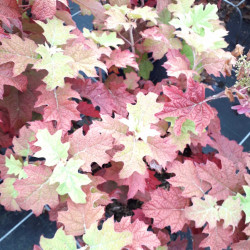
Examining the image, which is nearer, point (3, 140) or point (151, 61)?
point (3, 140)

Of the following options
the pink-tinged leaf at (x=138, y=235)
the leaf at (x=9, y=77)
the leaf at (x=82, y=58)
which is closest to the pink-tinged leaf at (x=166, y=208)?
the pink-tinged leaf at (x=138, y=235)

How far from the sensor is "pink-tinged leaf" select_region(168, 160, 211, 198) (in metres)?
0.96

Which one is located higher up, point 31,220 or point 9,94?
point 9,94

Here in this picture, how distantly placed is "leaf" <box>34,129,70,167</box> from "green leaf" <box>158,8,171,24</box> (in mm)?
761

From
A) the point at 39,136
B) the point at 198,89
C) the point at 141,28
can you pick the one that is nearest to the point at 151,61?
the point at 141,28

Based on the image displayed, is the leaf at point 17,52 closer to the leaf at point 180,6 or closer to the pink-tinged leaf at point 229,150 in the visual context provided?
the leaf at point 180,6

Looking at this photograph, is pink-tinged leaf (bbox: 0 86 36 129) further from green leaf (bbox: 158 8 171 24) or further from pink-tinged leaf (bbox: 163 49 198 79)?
green leaf (bbox: 158 8 171 24)

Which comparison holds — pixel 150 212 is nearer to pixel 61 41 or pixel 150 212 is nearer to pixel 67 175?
pixel 67 175

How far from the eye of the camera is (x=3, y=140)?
1274mm

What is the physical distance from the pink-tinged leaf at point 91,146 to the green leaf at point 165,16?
68cm

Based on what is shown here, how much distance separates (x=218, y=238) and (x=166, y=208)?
181 mm

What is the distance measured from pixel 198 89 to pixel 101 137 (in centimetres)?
34

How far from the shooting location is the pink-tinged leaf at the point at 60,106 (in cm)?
94

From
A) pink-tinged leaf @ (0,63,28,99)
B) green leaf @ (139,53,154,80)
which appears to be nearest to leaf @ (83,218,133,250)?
pink-tinged leaf @ (0,63,28,99)
